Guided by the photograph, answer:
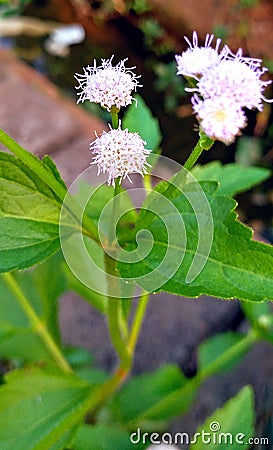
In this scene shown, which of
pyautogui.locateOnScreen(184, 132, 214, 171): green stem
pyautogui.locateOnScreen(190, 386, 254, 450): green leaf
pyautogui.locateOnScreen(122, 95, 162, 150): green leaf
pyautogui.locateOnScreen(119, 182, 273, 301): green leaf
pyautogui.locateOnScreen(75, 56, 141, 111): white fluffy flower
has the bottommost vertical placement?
pyautogui.locateOnScreen(190, 386, 254, 450): green leaf

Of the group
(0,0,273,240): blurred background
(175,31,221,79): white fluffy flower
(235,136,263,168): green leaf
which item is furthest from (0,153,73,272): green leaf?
(235,136,263,168): green leaf

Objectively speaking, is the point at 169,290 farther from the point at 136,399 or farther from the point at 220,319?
the point at 220,319

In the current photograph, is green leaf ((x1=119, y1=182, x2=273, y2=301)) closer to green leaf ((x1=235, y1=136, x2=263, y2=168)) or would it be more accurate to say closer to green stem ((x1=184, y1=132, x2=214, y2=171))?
green stem ((x1=184, y1=132, x2=214, y2=171))

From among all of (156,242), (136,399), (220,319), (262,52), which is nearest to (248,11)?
(262,52)

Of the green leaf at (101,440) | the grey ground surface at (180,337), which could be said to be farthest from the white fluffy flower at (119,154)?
the grey ground surface at (180,337)

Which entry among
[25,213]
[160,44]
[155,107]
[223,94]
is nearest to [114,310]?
[25,213]

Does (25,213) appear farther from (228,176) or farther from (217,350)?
(217,350)

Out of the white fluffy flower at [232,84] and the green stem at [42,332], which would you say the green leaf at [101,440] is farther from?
the white fluffy flower at [232,84]
